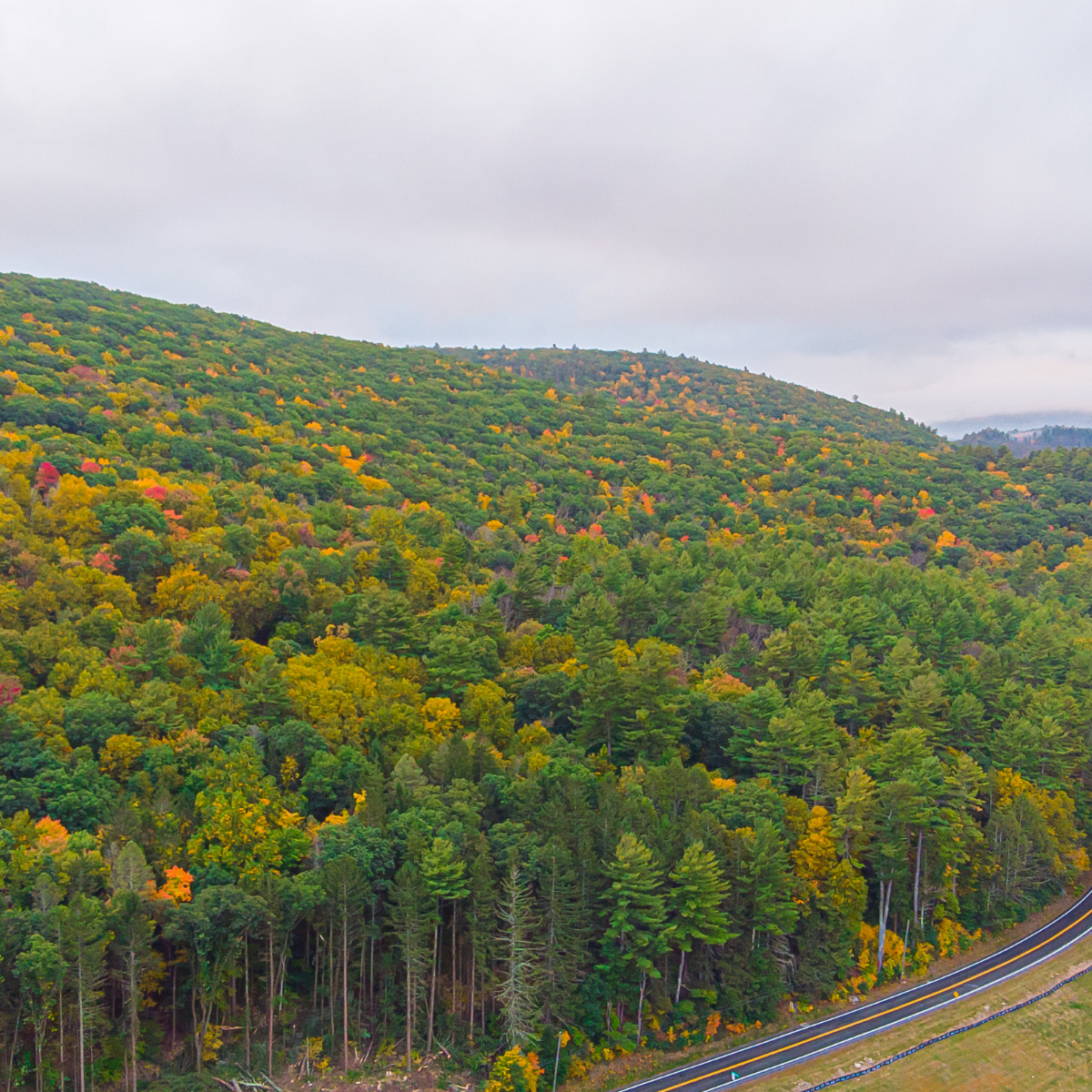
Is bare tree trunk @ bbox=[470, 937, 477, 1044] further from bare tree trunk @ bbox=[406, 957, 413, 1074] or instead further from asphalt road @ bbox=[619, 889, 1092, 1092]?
asphalt road @ bbox=[619, 889, 1092, 1092]

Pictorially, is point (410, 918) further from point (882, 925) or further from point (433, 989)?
point (882, 925)

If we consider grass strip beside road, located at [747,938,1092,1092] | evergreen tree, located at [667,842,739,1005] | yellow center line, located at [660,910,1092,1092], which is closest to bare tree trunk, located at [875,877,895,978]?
yellow center line, located at [660,910,1092,1092]

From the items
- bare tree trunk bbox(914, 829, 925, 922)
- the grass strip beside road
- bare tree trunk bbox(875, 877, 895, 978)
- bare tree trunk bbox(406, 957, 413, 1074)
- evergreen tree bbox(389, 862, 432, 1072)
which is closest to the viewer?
evergreen tree bbox(389, 862, 432, 1072)

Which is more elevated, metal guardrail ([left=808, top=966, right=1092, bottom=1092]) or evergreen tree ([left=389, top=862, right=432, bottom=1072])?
evergreen tree ([left=389, top=862, right=432, bottom=1072])

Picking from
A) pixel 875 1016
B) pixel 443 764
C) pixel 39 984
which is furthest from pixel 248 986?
pixel 875 1016

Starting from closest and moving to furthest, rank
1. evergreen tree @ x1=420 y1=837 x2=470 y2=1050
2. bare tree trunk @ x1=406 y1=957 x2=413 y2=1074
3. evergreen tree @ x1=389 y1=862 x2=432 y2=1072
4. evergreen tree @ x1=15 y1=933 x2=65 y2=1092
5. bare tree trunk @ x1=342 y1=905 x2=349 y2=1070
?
evergreen tree @ x1=15 y1=933 x2=65 y2=1092
bare tree trunk @ x1=342 y1=905 x2=349 y2=1070
evergreen tree @ x1=389 y1=862 x2=432 y2=1072
bare tree trunk @ x1=406 y1=957 x2=413 y2=1074
evergreen tree @ x1=420 y1=837 x2=470 y2=1050

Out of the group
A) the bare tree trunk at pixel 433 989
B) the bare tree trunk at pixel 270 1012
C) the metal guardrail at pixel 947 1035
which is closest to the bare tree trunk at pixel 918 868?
the metal guardrail at pixel 947 1035

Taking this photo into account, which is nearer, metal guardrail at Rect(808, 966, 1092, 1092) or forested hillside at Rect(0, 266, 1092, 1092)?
forested hillside at Rect(0, 266, 1092, 1092)

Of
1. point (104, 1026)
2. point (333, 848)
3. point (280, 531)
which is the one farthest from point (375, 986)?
point (280, 531)

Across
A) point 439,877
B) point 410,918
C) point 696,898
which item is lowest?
point 696,898
